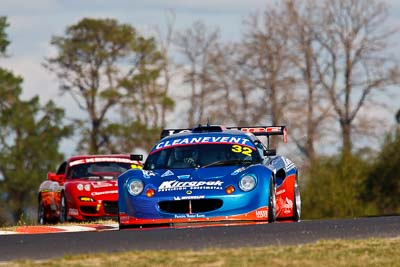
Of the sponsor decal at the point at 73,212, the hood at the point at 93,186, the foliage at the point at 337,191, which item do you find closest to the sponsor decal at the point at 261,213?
the hood at the point at 93,186

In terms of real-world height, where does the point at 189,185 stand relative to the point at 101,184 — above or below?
below

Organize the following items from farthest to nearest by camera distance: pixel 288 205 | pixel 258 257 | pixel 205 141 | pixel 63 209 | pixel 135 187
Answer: pixel 63 209
pixel 288 205
pixel 205 141
pixel 135 187
pixel 258 257

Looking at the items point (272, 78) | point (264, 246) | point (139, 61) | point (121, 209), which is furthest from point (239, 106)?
point (264, 246)

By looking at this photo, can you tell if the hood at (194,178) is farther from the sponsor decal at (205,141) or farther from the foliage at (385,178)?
the foliage at (385,178)

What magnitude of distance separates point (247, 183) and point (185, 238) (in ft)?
10.6

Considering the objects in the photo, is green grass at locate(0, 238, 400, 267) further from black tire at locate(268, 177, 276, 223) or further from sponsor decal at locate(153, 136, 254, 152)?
sponsor decal at locate(153, 136, 254, 152)

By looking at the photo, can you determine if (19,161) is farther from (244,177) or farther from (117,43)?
(244,177)

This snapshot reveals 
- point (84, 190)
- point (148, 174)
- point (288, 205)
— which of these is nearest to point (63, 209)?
point (84, 190)

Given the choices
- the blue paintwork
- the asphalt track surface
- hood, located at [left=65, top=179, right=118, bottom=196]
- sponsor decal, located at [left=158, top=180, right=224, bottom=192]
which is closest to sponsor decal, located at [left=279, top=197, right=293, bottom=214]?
the blue paintwork

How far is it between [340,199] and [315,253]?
39.8 metres

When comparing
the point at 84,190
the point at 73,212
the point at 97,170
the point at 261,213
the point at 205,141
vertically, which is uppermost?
the point at 97,170

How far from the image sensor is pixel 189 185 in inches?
680

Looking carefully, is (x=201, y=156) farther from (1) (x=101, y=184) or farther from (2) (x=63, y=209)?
(2) (x=63, y=209)

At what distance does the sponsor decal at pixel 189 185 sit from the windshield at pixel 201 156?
0.96 meters
